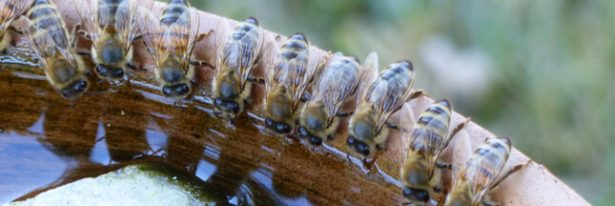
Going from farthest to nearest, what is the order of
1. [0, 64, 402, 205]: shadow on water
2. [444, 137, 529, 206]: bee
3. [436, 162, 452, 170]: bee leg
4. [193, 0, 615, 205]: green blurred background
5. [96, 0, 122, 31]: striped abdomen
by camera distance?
[193, 0, 615, 205]: green blurred background, [96, 0, 122, 31]: striped abdomen, [0, 64, 402, 205]: shadow on water, [436, 162, 452, 170]: bee leg, [444, 137, 529, 206]: bee

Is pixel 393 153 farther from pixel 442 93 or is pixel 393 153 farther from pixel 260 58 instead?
pixel 442 93

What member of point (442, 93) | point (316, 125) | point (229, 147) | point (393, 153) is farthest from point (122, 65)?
point (442, 93)

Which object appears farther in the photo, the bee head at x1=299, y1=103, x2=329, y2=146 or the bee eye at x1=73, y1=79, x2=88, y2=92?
the bee eye at x1=73, y1=79, x2=88, y2=92

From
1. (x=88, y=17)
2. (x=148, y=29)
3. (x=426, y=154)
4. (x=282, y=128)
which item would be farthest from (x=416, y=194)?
(x=88, y=17)

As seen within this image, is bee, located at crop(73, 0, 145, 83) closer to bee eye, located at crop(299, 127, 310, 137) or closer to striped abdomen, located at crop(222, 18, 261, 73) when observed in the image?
striped abdomen, located at crop(222, 18, 261, 73)

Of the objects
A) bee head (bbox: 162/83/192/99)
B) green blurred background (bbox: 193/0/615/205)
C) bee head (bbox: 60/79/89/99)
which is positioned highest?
green blurred background (bbox: 193/0/615/205)

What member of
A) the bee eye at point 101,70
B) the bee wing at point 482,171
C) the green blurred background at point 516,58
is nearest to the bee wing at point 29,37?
the bee eye at point 101,70

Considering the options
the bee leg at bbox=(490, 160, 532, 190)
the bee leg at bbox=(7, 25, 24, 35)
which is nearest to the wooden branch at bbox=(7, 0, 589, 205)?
the bee leg at bbox=(490, 160, 532, 190)
